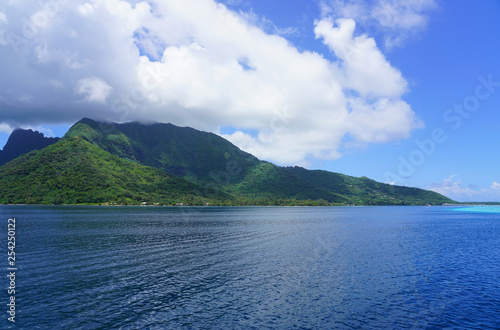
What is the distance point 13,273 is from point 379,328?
5202cm

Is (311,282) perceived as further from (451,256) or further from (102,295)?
(451,256)

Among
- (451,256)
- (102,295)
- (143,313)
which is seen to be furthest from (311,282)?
(451,256)

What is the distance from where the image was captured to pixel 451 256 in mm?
65625

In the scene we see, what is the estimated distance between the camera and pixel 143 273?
4688 cm

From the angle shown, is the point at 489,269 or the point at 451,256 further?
the point at 451,256

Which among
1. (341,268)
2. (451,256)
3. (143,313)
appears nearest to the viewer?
(143,313)

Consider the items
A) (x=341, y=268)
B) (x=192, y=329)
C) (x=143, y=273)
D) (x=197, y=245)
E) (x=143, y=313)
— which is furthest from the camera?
(x=197, y=245)

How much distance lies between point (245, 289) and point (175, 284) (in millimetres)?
10397

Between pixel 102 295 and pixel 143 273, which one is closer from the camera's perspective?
pixel 102 295

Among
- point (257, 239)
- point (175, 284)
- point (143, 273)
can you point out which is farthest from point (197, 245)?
point (175, 284)

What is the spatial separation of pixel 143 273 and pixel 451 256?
66.9 metres

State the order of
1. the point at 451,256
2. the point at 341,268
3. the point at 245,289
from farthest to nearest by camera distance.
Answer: the point at 451,256
the point at 341,268
the point at 245,289

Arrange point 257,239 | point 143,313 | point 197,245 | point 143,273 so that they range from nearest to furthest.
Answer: point 143,313 < point 143,273 < point 197,245 < point 257,239

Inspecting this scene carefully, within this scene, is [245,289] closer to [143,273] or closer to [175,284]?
[175,284]
